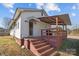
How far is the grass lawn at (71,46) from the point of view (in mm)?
5289

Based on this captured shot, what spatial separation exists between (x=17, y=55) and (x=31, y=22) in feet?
2.04

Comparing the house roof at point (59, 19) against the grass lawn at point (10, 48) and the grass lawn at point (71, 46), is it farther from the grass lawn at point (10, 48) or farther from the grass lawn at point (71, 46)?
the grass lawn at point (10, 48)

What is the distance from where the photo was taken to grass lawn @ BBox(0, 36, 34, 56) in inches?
209

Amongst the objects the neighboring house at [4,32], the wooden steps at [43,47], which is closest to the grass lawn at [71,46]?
the wooden steps at [43,47]

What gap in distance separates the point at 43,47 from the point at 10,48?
550mm

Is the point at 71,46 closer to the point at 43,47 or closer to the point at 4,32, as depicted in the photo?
the point at 43,47

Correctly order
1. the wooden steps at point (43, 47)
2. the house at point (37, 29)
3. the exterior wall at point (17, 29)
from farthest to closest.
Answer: the exterior wall at point (17, 29)
the house at point (37, 29)
the wooden steps at point (43, 47)

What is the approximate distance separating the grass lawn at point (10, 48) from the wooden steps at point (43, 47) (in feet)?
0.44

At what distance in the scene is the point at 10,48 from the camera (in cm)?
538

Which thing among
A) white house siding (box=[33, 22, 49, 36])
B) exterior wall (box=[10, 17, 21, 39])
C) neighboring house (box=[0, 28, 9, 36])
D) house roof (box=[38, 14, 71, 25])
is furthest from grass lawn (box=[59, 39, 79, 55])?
neighboring house (box=[0, 28, 9, 36])

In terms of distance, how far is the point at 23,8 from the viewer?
538cm

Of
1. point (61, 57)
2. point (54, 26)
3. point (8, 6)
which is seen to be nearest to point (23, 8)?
point (8, 6)

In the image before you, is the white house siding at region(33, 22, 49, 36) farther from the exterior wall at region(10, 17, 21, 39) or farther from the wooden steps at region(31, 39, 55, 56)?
the exterior wall at region(10, 17, 21, 39)

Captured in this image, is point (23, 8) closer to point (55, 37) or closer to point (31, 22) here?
point (31, 22)
